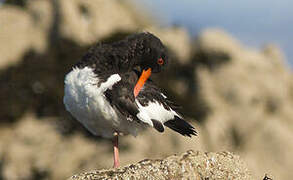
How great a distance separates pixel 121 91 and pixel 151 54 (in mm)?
1420

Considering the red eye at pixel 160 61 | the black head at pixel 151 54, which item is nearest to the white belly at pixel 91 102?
the black head at pixel 151 54

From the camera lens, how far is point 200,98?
29.4m

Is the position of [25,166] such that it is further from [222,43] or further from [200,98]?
[222,43]

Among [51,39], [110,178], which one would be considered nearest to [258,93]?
[51,39]

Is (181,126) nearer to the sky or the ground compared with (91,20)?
nearer to the ground

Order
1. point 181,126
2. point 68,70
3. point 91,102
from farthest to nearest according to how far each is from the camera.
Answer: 1. point 68,70
2. point 181,126
3. point 91,102

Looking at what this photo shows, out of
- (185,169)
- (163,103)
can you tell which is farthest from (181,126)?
(185,169)

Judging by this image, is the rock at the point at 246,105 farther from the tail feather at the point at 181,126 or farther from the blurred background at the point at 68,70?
the tail feather at the point at 181,126

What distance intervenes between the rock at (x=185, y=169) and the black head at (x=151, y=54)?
338 cm

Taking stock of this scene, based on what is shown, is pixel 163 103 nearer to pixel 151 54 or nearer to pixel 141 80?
pixel 141 80

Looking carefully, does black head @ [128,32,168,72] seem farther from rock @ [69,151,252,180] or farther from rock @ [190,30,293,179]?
rock @ [190,30,293,179]

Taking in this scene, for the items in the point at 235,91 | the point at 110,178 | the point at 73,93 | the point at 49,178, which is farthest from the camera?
the point at 235,91

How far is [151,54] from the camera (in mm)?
11250

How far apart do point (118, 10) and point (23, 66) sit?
22.0 ft
